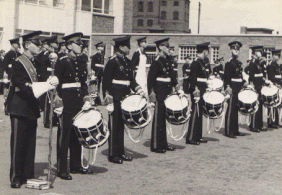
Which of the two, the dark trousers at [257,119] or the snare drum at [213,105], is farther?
the dark trousers at [257,119]

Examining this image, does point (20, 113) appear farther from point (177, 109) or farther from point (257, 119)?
point (257, 119)

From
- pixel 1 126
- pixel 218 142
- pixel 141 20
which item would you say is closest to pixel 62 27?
pixel 1 126

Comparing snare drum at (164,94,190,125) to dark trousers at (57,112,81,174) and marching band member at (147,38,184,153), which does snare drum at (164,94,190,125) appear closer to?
marching band member at (147,38,184,153)

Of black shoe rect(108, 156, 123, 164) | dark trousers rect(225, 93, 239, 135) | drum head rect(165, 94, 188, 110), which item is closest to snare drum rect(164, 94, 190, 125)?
drum head rect(165, 94, 188, 110)

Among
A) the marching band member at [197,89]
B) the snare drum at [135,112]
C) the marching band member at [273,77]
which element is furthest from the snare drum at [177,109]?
the marching band member at [273,77]

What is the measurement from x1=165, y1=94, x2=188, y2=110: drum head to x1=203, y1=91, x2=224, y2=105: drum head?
4.41ft

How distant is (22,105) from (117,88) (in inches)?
91.9

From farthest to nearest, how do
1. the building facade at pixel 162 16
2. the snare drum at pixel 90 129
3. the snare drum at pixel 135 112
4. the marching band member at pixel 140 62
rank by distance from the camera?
the building facade at pixel 162 16 → the marching band member at pixel 140 62 → the snare drum at pixel 135 112 → the snare drum at pixel 90 129

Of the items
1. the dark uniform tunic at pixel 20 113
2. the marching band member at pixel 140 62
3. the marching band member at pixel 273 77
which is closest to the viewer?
the dark uniform tunic at pixel 20 113

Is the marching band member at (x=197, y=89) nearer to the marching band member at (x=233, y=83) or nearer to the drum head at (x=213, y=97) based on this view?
the drum head at (x=213, y=97)

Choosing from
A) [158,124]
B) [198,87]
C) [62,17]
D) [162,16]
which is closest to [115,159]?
[158,124]

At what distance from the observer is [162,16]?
305 ft

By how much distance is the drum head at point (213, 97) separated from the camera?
35.4ft

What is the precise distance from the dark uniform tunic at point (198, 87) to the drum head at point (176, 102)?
3.80 ft
